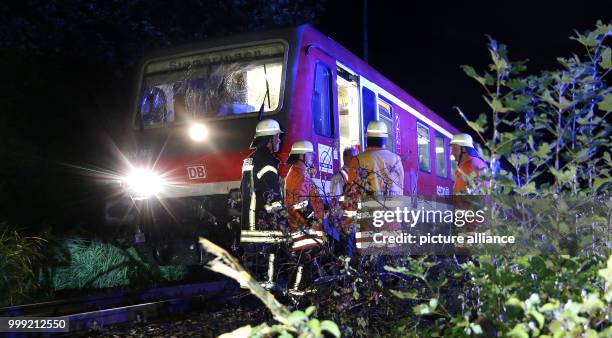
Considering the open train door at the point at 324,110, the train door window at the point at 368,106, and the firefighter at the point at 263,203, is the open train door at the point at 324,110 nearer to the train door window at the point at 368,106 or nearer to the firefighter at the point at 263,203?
the firefighter at the point at 263,203

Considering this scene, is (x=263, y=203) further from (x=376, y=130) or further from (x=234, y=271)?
(x=234, y=271)

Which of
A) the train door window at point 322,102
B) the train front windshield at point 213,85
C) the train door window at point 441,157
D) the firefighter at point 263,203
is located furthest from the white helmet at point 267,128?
the train door window at point 441,157

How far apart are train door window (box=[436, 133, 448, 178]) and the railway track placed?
6920mm

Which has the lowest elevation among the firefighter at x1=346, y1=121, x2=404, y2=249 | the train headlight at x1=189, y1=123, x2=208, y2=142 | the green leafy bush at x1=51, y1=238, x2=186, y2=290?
the green leafy bush at x1=51, y1=238, x2=186, y2=290

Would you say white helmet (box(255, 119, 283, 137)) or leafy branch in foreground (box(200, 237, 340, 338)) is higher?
white helmet (box(255, 119, 283, 137))

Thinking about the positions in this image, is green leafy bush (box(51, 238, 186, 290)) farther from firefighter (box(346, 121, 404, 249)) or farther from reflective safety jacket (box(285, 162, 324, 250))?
reflective safety jacket (box(285, 162, 324, 250))

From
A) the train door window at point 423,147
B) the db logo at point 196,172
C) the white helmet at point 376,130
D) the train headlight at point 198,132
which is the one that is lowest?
the db logo at point 196,172

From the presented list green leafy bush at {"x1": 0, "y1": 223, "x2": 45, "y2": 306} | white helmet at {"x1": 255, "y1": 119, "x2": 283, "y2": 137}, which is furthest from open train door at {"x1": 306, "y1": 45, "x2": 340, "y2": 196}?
green leafy bush at {"x1": 0, "y1": 223, "x2": 45, "y2": 306}

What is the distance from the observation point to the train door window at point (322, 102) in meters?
8.29

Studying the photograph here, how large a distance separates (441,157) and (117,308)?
31.8 feet

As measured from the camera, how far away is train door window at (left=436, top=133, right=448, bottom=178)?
14117 mm

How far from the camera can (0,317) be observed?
5.85m

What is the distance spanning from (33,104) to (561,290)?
1361 cm

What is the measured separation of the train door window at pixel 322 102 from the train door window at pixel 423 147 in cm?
450
